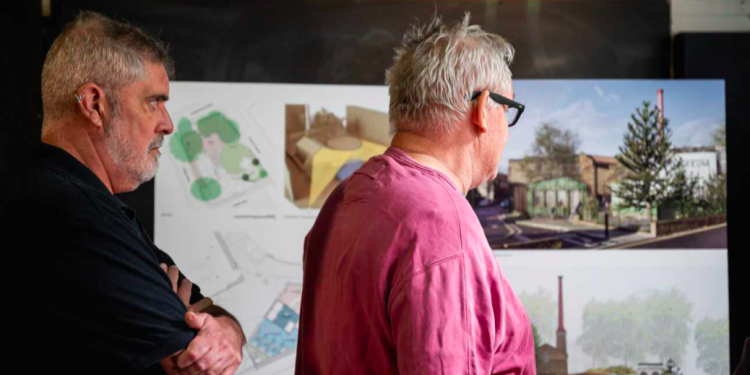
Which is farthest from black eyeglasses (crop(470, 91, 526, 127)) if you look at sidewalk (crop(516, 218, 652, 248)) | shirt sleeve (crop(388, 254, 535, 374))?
sidewalk (crop(516, 218, 652, 248))

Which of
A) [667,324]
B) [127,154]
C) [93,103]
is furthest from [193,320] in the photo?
[667,324]

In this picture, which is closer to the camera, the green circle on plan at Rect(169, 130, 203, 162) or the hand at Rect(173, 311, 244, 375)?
the hand at Rect(173, 311, 244, 375)

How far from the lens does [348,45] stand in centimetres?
339

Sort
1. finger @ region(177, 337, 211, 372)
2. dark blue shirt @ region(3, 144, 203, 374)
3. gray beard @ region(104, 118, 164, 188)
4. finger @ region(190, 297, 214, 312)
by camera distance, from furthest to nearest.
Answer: finger @ region(190, 297, 214, 312) → gray beard @ region(104, 118, 164, 188) → finger @ region(177, 337, 211, 372) → dark blue shirt @ region(3, 144, 203, 374)

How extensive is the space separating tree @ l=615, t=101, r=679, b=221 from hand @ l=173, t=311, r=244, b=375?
2252 mm

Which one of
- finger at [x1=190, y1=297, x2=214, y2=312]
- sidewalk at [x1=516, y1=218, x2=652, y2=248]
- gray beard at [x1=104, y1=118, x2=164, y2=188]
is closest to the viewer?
gray beard at [x1=104, y1=118, x2=164, y2=188]

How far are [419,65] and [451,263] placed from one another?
454 millimetres

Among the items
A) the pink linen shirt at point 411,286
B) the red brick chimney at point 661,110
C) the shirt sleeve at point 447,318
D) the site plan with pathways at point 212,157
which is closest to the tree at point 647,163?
the red brick chimney at point 661,110

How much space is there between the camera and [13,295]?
1.42 metres

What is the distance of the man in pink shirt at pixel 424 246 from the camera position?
121cm

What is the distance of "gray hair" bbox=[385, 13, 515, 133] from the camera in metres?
1.45

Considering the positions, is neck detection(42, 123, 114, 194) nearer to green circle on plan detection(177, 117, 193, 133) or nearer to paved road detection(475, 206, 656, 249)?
green circle on plan detection(177, 117, 193, 133)

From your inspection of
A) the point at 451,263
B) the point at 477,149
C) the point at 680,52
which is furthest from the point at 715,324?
the point at 451,263

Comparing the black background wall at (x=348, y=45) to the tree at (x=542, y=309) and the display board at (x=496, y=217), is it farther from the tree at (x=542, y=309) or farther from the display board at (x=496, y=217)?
the tree at (x=542, y=309)
